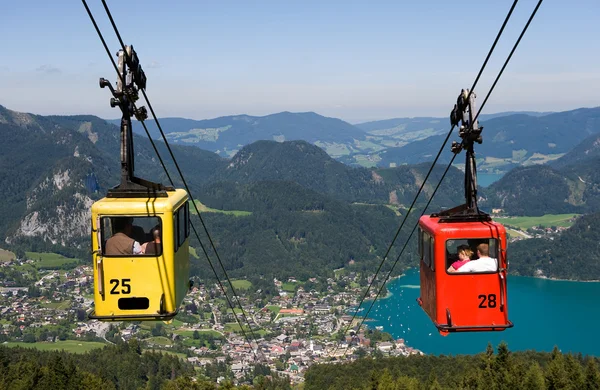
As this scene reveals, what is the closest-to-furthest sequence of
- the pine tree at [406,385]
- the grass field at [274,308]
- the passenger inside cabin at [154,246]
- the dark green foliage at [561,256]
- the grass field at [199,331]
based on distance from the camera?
1. the passenger inside cabin at [154,246]
2. the pine tree at [406,385]
3. the grass field at [199,331]
4. the grass field at [274,308]
5. the dark green foliage at [561,256]

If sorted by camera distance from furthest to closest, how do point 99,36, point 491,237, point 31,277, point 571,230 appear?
point 571,230, point 31,277, point 491,237, point 99,36

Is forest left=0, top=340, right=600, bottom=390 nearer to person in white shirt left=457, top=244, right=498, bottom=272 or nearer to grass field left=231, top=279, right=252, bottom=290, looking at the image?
person in white shirt left=457, top=244, right=498, bottom=272

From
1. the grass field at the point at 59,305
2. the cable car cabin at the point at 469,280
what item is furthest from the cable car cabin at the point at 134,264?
the grass field at the point at 59,305

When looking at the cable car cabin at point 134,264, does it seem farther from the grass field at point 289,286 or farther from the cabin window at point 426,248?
the grass field at point 289,286

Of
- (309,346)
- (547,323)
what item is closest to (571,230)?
(547,323)

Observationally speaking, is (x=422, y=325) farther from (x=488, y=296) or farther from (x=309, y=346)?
(x=488, y=296)
